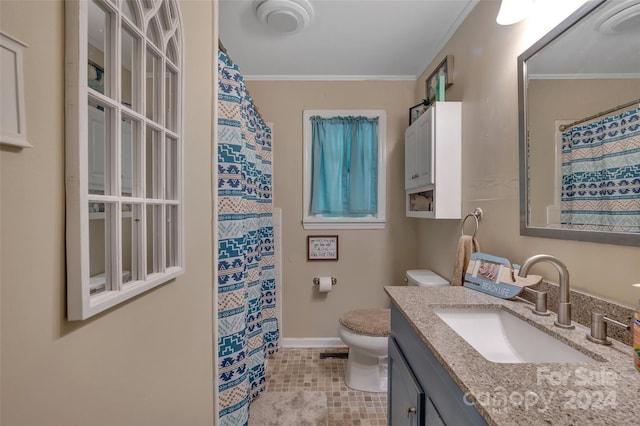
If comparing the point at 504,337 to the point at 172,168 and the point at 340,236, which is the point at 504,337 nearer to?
the point at 172,168

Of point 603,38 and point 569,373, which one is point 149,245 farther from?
point 603,38

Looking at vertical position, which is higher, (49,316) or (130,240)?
(130,240)

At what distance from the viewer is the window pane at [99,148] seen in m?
0.62

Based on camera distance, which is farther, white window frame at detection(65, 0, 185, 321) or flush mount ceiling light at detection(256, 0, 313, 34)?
flush mount ceiling light at detection(256, 0, 313, 34)

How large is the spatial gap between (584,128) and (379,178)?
1669mm

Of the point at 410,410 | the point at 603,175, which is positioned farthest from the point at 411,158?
the point at 410,410

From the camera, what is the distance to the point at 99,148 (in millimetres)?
645

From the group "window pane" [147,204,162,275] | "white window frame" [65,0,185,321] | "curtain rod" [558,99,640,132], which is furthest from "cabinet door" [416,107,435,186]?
"window pane" [147,204,162,275]

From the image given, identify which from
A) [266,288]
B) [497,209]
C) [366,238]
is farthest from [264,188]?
[497,209]

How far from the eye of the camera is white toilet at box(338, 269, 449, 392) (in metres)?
1.81

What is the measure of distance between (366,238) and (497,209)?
4.20 ft

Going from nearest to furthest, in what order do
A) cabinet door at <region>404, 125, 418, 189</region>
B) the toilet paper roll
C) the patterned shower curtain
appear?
the patterned shower curtain, cabinet door at <region>404, 125, 418, 189</region>, the toilet paper roll

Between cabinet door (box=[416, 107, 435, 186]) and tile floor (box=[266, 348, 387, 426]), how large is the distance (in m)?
1.46

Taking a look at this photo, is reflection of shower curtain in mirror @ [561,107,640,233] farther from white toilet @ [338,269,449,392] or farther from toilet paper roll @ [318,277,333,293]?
toilet paper roll @ [318,277,333,293]
